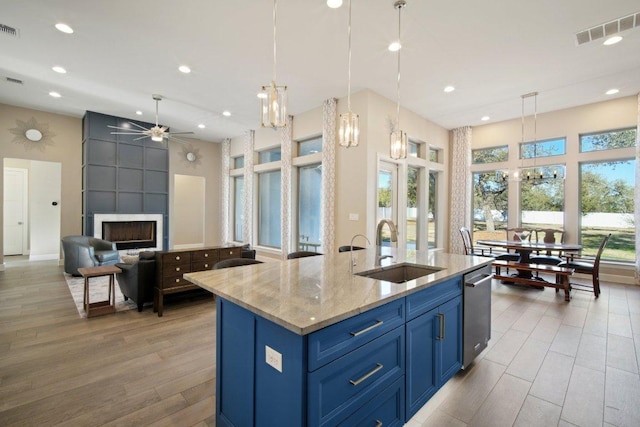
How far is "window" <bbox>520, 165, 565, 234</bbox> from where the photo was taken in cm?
616

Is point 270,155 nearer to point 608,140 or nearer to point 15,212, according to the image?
point 608,140

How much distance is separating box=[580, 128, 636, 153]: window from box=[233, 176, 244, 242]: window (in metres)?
8.64

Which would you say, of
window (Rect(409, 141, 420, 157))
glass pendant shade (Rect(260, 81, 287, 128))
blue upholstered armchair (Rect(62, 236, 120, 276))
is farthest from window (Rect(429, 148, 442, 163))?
blue upholstered armchair (Rect(62, 236, 120, 276))

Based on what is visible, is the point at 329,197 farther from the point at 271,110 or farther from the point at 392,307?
the point at 392,307

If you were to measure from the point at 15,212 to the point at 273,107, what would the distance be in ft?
33.4

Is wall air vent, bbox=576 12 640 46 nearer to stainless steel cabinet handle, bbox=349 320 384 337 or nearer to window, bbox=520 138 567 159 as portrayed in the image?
window, bbox=520 138 567 159

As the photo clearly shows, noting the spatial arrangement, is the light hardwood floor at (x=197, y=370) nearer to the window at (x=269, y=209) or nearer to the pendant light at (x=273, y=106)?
the pendant light at (x=273, y=106)

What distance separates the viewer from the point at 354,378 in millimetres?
1356

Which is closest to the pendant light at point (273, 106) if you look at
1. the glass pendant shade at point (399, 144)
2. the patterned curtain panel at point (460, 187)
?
the glass pendant shade at point (399, 144)

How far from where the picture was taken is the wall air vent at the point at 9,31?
11.8ft

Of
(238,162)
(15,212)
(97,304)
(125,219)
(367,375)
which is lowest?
(97,304)

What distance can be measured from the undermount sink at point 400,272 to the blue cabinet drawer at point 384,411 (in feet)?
2.55

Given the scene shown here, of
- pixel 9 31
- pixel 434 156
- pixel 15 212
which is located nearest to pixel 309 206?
pixel 434 156

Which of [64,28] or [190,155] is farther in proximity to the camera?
[190,155]
